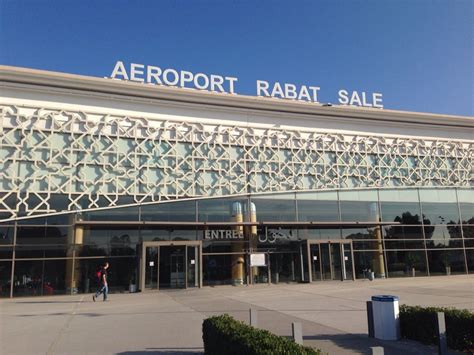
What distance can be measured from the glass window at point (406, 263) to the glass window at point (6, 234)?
83.6ft

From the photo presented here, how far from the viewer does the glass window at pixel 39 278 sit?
2361 centimetres

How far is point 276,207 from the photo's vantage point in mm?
29516

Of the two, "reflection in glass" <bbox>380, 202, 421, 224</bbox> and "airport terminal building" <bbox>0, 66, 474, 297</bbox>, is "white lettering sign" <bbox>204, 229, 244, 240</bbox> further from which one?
"reflection in glass" <bbox>380, 202, 421, 224</bbox>

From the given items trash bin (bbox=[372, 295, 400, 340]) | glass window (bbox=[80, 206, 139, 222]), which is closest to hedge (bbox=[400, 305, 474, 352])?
trash bin (bbox=[372, 295, 400, 340])

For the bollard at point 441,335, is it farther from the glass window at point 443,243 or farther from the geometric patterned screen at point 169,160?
the glass window at point 443,243

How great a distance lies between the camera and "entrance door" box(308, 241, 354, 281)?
97.2 ft

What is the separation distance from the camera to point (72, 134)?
25594 mm

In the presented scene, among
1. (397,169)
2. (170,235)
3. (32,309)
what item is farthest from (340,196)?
(32,309)

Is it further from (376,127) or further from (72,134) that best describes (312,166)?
(72,134)

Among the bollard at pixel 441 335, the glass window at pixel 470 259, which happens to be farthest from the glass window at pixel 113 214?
the glass window at pixel 470 259

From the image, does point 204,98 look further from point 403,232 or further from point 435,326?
point 435,326

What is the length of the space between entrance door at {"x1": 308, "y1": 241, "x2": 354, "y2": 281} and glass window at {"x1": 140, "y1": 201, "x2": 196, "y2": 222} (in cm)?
878

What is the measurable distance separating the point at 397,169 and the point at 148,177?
19647mm

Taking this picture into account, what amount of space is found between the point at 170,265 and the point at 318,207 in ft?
37.4
